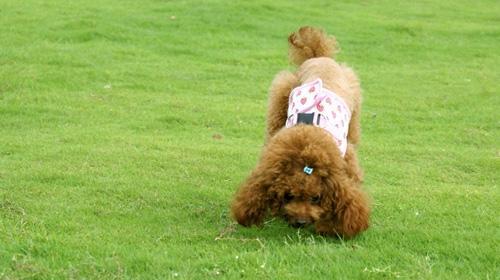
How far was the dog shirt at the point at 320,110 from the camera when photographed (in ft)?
18.0

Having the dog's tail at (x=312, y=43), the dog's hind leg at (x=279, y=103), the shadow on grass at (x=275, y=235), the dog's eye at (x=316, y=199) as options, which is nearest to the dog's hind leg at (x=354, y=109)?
the dog's tail at (x=312, y=43)

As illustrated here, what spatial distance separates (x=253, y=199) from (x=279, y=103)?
168 cm

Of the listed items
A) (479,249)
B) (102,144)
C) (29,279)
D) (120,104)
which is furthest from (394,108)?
(29,279)

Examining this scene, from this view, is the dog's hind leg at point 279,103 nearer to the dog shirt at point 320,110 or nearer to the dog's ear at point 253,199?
the dog shirt at point 320,110

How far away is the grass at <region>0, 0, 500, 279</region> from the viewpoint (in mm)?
4719

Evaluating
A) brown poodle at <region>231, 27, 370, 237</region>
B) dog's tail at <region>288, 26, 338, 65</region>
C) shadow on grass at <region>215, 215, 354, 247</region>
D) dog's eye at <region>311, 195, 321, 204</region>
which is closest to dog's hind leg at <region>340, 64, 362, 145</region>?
dog's tail at <region>288, 26, 338, 65</region>

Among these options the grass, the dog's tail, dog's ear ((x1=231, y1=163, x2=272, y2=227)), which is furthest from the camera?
the dog's tail

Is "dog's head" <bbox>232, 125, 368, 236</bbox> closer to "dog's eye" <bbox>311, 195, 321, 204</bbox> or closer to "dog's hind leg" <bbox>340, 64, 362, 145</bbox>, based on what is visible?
"dog's eye" <bbox>311, 195, 321, 204</bbox>

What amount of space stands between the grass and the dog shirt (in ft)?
2.59

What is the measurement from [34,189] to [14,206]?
53 cm

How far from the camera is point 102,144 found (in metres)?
7.79

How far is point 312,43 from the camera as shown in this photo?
23.1ft

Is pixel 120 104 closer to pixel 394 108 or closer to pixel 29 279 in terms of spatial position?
pixel 394 108

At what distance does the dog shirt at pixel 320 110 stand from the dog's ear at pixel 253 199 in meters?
0.64
